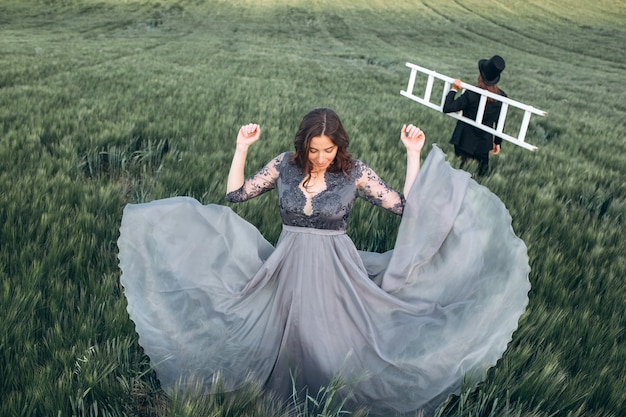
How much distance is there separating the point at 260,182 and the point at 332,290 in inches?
29.2

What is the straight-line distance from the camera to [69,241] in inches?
104

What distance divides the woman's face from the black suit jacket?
2.63m

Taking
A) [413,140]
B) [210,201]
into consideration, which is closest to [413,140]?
[413,140]

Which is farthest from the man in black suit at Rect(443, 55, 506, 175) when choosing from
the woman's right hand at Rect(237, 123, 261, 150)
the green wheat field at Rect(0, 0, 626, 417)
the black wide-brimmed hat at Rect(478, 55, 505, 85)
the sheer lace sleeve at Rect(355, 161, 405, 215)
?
the woman's right hand at Rect(237, 123, 261, 150)

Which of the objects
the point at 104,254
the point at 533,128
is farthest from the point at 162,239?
the point at 533,128

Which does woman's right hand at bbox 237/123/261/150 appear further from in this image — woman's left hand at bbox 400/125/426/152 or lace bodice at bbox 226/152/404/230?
woman's left hand at bbox 400/125/426/152

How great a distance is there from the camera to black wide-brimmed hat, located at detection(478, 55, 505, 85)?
4.63 m

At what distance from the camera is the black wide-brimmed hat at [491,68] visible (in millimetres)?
4630

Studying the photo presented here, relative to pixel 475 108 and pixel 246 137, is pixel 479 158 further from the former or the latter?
pixel 246 137

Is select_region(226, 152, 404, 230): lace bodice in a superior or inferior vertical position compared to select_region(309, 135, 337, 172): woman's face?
inferior

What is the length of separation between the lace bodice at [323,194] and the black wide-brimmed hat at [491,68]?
2.61m

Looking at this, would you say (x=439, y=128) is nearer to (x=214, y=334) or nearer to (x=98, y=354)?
(x=214, y=334)

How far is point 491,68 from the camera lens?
15.3ft

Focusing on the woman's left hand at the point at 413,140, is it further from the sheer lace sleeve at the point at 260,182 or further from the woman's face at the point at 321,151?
the sheer lace sleeve at the point at 260,182
